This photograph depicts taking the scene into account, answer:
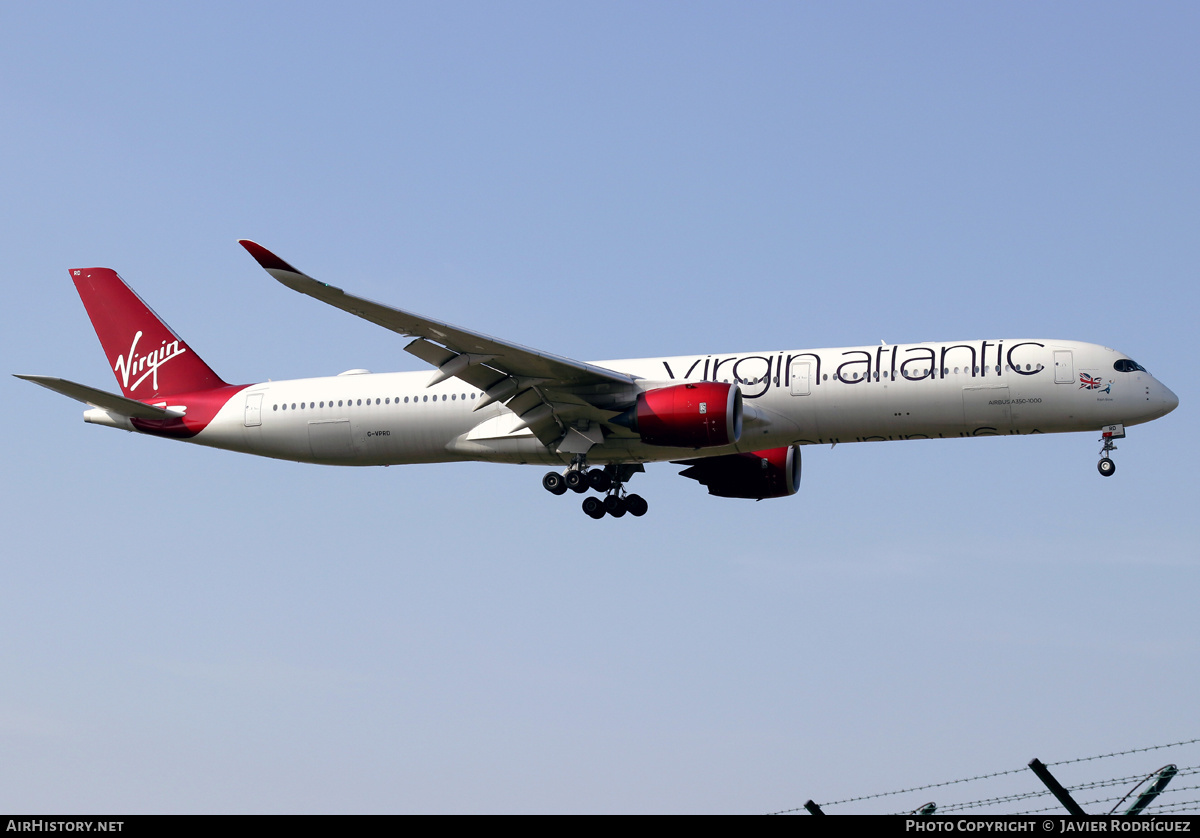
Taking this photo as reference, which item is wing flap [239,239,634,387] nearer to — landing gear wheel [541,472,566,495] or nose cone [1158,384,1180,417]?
landing gear wheel [541,472,566,495]

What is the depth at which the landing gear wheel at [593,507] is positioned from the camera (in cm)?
3809

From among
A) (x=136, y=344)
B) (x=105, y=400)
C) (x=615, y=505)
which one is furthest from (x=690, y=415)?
(x=136, y=344)

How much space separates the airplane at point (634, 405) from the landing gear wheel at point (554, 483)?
4 cm

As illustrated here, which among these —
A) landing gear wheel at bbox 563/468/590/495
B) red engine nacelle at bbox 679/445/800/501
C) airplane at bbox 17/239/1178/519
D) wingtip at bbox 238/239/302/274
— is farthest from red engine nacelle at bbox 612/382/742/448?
wingtip at bbox 238/239/302/274

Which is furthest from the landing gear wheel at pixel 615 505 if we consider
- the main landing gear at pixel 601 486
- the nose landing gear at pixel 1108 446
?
the nose landing gear at pixel 1108 446

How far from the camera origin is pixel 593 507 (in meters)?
38.1

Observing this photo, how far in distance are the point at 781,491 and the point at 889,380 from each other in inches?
305

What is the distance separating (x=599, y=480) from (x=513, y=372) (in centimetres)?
435

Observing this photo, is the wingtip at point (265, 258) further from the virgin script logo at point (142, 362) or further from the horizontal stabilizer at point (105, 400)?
the virgin script logo at point (142, 362)

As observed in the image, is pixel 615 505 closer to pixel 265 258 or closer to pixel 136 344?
pixel 265 258

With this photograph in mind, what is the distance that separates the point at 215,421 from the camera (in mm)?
40062
